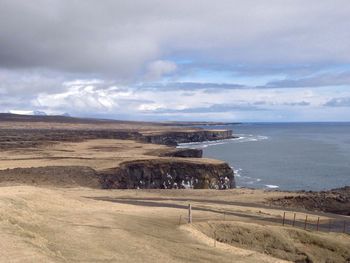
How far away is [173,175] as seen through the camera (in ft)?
200

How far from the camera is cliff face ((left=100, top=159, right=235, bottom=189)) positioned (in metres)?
59.6

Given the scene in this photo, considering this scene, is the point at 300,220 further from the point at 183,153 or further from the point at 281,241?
the point at 183,153

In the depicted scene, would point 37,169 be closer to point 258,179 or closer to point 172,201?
point 172,201

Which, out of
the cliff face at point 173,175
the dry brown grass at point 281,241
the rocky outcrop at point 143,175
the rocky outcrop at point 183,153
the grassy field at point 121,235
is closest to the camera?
the grassy field at point 121,235

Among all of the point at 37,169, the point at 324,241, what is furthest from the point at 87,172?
the point at 324,241

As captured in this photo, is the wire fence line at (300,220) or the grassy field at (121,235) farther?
the wire fence line at (300,220)

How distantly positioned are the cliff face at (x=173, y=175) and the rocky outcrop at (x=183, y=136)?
7332 centimetres

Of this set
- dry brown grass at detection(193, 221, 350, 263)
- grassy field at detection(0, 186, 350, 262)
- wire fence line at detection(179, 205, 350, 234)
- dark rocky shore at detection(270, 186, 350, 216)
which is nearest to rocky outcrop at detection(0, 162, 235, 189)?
dark rocky shore at detection(270, 186, 350, 216)

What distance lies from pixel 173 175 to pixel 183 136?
10588cm

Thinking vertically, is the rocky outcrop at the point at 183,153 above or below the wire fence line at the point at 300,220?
above

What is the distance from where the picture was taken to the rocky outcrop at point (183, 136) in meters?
148

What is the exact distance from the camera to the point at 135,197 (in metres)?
43.2

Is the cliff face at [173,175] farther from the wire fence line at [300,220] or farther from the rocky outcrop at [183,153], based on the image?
the wire fence line at [300,220]

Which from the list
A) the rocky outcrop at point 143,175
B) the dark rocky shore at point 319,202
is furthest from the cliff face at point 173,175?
the dark rocky shore at point 319,202
